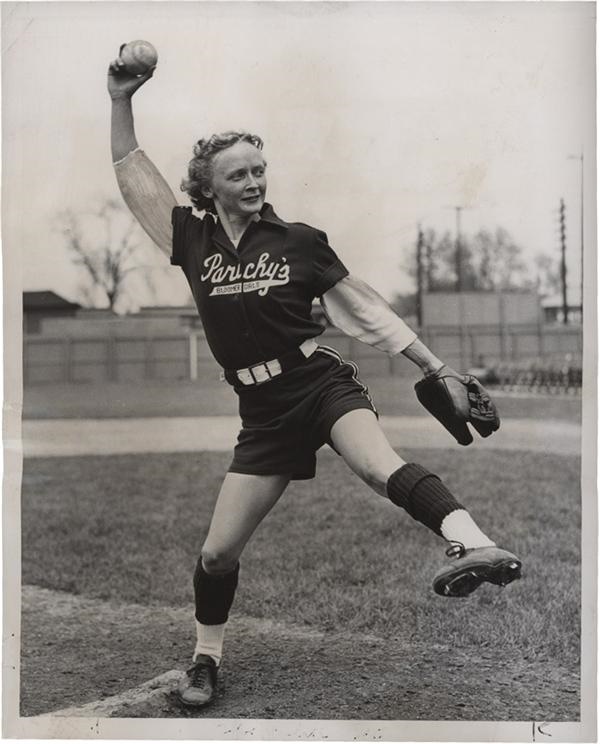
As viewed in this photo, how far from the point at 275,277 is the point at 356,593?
79.8 inches

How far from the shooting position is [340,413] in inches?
110

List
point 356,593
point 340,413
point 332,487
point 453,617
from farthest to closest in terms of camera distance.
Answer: point 332,487 < point 356,593 < point 453,617 < point 340,413

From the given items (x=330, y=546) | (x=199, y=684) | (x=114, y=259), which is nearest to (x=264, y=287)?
(x=199, y=684)

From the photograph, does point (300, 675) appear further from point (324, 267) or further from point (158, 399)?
point (158, 399)

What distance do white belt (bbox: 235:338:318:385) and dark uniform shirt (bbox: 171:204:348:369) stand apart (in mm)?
17

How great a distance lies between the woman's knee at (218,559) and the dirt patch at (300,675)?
0.58 m

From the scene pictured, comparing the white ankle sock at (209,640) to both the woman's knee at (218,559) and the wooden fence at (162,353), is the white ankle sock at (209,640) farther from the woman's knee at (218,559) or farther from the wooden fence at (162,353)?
the wooden fence at (162,353)

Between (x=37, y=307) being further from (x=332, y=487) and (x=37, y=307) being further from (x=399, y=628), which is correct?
(x=332, y=487)

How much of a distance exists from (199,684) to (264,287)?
60.5 inches

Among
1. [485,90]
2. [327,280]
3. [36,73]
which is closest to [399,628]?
[327,280]

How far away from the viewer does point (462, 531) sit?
2.48 meters

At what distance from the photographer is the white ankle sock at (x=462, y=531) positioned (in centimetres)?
246

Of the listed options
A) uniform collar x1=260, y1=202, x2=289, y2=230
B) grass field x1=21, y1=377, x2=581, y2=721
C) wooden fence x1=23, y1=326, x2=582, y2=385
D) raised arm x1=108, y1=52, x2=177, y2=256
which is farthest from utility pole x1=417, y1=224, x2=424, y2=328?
raised arm x1=108, y1=52, x2=177, y2=256

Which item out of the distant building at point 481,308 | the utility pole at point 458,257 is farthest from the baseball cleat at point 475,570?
the distant building at point 481,308
